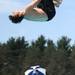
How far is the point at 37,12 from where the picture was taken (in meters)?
9.59

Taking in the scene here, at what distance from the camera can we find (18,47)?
72.0 metres

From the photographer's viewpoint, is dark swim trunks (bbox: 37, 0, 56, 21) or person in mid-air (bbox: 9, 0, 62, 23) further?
dark swim trunks (bbox: 37, 0, 56, 21)

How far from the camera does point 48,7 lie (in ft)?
32.9

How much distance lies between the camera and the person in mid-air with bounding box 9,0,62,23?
9.36 meters

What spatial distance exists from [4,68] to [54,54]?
224 inches

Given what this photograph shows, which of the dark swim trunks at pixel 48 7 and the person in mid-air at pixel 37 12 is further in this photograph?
the dark swim trunks at pixel 48 7

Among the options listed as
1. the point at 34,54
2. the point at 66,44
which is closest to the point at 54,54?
the point at 34,54

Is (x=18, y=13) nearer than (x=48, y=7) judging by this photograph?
Yes

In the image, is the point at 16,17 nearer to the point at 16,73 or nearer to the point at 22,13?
the point at 22,13

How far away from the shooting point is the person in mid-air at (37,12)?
936 centimetres

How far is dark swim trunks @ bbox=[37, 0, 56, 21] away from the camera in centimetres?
992

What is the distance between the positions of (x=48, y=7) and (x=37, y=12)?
0.50m

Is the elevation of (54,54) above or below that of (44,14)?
below

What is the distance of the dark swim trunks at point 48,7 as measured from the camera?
32.5 feet
